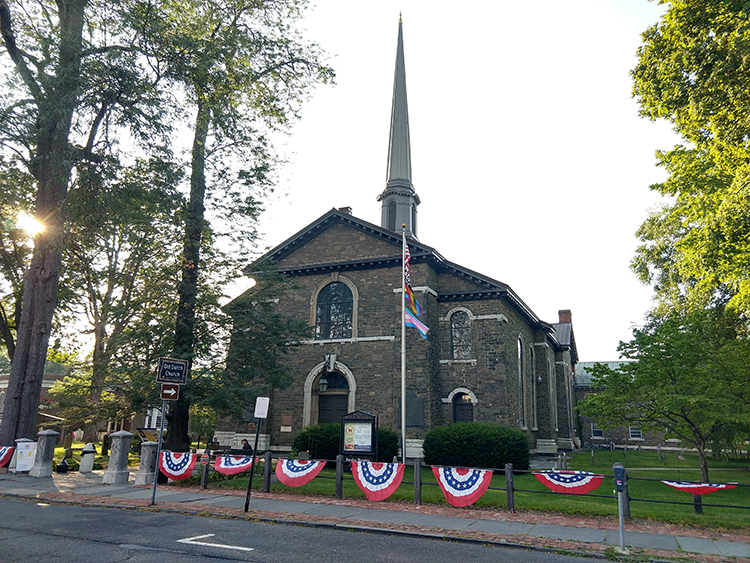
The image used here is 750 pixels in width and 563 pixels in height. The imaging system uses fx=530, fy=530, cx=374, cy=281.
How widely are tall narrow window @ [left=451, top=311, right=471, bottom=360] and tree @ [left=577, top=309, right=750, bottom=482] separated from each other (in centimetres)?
831

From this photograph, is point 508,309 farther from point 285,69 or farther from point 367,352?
point 285,69

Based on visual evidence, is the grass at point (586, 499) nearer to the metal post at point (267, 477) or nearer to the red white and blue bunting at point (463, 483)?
the metal post at point (267, 477)

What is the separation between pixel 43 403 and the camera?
44688 millimetres

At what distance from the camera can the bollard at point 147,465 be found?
15.8 metres

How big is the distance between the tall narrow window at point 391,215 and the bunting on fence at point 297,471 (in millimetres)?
20589

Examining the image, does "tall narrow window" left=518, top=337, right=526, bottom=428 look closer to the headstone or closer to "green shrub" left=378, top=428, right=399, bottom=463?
"green shrub" left=378, top=428, right=399, bottom=463

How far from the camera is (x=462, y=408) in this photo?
25234 millimetres

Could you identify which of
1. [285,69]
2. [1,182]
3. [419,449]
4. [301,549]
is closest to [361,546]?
[301,549]

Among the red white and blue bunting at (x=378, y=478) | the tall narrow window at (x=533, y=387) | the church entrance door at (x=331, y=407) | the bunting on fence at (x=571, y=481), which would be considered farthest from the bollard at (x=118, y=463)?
the tall narrow window at (x=533, y=387)

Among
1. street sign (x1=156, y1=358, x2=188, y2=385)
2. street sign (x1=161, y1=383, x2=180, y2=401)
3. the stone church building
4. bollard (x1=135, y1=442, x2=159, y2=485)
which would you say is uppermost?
the stone church building

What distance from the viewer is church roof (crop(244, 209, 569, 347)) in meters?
25.5

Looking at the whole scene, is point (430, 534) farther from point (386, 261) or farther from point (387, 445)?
point (386, 261)

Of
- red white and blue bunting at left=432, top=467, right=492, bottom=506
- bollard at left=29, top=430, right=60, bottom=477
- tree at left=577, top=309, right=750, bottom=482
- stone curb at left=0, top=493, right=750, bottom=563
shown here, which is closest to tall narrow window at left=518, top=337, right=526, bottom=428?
tree at left=577, top=309, right=750, bottom=482

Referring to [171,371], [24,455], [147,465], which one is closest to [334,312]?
[147,465]
